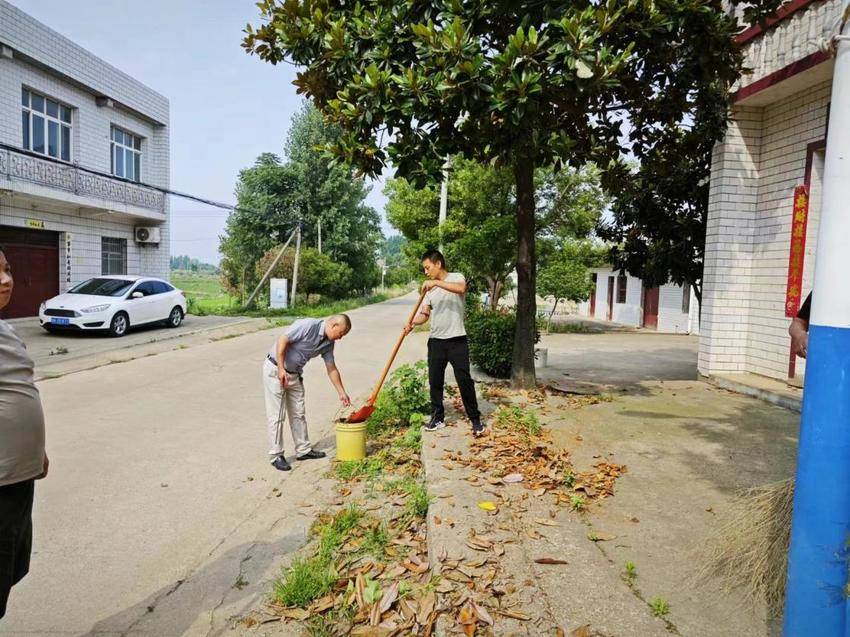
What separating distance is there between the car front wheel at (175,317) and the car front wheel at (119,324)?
2209 mm

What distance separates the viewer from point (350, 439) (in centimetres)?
571

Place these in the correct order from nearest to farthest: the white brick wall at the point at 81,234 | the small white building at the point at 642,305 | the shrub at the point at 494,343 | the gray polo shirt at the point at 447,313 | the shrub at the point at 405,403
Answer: the gray polo shirt at the point at 447,313 < the shrub at the point at 405,403 < the shrub at the point at 494,343 < the white brick wall at the point at 81,234 < the small white building at the point at 642,305

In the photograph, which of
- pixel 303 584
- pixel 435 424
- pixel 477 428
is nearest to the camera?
pixel 303 584

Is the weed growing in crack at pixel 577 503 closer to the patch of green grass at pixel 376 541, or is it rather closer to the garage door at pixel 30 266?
the patch of green grass at pixel 376 541

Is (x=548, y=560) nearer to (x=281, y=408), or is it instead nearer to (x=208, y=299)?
(x=281, y=408)

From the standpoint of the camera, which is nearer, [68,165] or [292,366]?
[292,366]

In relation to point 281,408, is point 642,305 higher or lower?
higher

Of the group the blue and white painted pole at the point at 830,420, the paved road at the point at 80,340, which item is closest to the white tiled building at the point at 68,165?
the paved road at the point at 80,340

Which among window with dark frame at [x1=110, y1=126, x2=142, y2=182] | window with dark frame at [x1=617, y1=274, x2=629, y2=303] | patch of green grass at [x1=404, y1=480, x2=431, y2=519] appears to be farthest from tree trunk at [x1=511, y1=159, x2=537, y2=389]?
window with dark frame at [x1=617, y1=274, x2=629, y2=303]

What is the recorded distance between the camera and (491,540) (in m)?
3.54

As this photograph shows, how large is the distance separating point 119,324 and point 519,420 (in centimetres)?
1276

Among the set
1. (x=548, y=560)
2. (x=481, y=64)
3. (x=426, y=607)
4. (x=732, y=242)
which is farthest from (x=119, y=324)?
(x=548, y=560)

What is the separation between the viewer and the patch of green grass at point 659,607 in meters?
2.75

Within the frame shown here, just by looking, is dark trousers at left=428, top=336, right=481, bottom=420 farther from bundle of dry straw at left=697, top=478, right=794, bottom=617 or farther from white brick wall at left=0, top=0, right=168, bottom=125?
white brick wall at left=0, top=0, right=168, bottom=125
